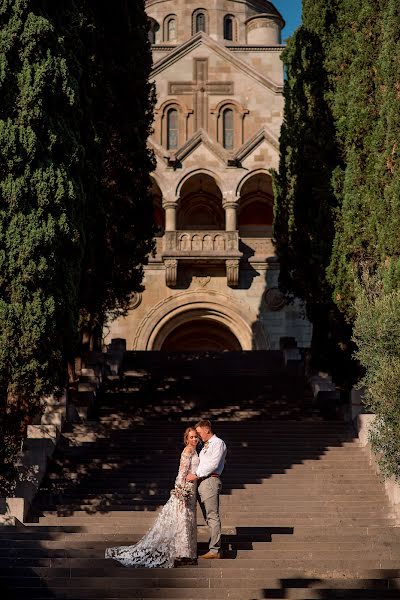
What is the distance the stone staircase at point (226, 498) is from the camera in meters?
10.0

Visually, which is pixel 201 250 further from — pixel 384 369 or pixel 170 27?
pixel 384 369

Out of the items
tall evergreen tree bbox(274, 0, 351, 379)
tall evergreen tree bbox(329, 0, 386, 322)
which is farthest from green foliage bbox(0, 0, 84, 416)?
tall evergreen tree bbox(274, 0, 351, 379)

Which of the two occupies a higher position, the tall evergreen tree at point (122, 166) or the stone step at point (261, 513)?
the tall evergreen tree at point (122, 166)

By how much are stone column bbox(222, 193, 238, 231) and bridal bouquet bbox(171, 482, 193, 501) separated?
60.5 ft

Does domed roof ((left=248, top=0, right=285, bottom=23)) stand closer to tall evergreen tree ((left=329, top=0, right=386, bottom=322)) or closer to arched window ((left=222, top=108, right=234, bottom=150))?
arched window ((left=222, top=108, right=234, bottom=150))

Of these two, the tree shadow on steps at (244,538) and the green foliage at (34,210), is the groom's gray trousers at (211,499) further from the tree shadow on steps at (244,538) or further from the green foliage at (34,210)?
the green foliage at (34,210)

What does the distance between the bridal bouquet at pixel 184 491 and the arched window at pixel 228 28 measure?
31.4 m

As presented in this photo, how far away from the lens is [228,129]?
30.3m

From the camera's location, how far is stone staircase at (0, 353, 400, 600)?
10016 mm

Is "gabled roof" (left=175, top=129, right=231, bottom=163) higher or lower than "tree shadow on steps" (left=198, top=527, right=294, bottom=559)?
higher

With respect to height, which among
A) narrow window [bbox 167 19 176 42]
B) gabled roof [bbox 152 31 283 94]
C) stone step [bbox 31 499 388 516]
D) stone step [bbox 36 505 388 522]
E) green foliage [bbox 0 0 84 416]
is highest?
narrow window [bbox 167 19 176 42]

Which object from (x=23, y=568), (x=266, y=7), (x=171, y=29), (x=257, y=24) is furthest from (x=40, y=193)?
(x=266, y=7)

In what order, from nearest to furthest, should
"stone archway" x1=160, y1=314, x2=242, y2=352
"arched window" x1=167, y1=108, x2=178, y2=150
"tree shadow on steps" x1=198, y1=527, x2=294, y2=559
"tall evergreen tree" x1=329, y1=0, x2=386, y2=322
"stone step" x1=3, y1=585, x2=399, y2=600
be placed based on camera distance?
"stone step" x1=3, y1=585, x2=399, y2=600
"tree shadow on steps" x1=198, y1=527, x2=294, y2=559
"tall evergreen tree" x1=329, y1=0, x2=386, y2=322
"stone archway" x1=160, y1=314, x2=242, y2=352
"arched window" x1=167, y1=108, x2=178, y2=150

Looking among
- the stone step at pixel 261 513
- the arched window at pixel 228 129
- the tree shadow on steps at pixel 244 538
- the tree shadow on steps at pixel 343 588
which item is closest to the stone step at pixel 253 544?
the tree shadow on steps at pixel 244 538
